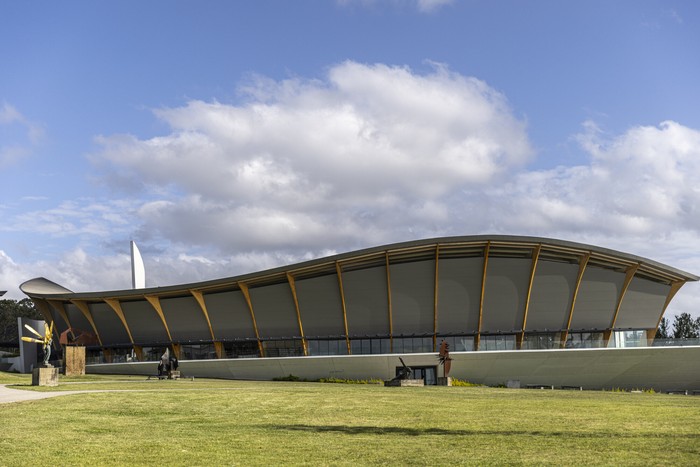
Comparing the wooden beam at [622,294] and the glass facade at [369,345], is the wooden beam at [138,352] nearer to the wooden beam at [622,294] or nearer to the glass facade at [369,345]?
the glass facade at [369,345]

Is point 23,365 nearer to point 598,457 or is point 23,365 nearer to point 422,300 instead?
point 422,300

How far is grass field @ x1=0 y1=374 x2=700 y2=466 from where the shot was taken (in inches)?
535

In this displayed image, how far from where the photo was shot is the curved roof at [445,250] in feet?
190

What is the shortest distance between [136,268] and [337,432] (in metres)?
66.5

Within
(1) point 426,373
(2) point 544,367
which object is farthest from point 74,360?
(2) point 544,367

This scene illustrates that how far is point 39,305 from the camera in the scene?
2867 inches

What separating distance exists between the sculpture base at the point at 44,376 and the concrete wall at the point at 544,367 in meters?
25.0

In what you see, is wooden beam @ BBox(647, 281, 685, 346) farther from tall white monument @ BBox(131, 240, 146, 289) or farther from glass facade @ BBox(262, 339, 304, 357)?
tall white monument @ BBox(131, 240, 146, 289)

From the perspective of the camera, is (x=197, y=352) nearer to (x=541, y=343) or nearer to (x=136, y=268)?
(x=136, y=268)

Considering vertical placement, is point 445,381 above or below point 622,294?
below

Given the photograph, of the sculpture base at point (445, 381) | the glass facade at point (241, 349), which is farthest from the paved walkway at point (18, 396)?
the glass facade at point (241, 349)

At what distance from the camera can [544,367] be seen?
55.3m

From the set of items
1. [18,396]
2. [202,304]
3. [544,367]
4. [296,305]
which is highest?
[202,304]

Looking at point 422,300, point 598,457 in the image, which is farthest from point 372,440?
point 422,300
